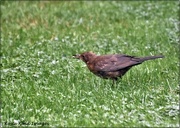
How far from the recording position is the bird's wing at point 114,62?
7.87m

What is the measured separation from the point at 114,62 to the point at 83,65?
155 centimetres

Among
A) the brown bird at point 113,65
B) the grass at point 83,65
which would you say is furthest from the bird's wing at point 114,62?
the grass at point 83,65

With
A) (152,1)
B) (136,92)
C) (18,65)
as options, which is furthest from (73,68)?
(152,1)

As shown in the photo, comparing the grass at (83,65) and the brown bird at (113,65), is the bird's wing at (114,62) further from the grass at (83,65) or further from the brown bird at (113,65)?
the grass at (83,65)

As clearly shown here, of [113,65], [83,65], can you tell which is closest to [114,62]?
[113,65]

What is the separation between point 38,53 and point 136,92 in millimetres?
3313

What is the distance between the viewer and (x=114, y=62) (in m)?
8.05

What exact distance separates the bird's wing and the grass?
25 cm

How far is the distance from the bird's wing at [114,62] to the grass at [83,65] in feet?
0.83

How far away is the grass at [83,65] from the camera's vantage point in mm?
6656

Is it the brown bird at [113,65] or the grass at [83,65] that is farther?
the brown bird at [113,65]

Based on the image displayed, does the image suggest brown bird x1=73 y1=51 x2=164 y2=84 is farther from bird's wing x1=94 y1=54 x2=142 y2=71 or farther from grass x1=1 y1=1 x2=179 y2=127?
grass x1=1 y1=1 x2=179 y2=127

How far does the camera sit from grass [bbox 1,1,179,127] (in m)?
6.66

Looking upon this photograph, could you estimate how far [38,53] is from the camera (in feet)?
33.7
